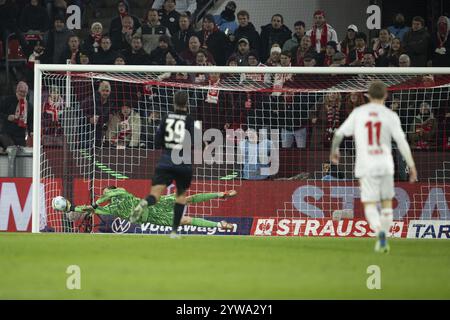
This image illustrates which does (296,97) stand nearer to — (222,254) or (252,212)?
(252,212)

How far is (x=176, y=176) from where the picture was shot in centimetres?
1566

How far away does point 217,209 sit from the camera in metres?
19.8

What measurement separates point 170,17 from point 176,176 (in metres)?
8.14

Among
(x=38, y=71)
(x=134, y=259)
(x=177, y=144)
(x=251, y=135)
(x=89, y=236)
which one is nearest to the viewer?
(x=134, y=259)

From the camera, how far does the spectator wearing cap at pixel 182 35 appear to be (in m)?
22.4

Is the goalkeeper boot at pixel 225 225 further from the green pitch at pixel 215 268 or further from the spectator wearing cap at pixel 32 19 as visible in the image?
the spectator wearing cap at pixel 32 19

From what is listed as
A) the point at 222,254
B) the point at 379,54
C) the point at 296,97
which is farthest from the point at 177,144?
the point at 379,54

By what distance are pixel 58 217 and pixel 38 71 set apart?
289 cm

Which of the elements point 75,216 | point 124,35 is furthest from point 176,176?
point 124,35

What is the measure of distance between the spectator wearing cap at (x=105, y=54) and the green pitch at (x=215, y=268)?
678cm

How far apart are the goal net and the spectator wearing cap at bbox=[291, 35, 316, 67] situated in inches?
48.4

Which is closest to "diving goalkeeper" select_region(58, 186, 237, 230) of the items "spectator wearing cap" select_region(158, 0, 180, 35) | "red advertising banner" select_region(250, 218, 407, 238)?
"red advertising banner" select_region(250, 218, 407, 238)

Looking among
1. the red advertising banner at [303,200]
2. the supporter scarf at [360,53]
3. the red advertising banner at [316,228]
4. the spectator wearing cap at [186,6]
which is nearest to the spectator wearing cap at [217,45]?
the spectator wearing cap at [186,6]

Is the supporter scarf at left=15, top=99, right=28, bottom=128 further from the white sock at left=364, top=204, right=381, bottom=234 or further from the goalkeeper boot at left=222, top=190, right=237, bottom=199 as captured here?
the white sock at left=364, top=204, right=381, bottom=234
